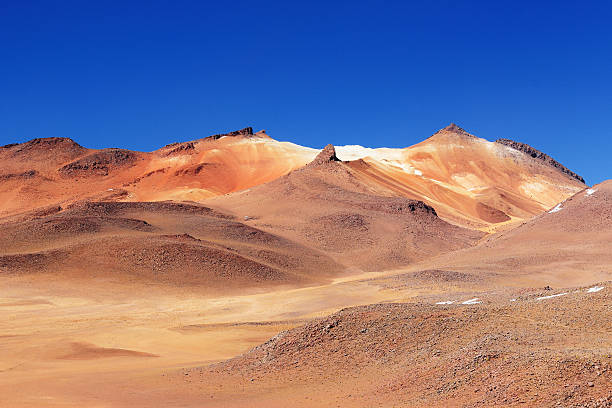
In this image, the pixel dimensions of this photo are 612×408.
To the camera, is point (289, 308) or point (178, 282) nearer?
point (289, 308)

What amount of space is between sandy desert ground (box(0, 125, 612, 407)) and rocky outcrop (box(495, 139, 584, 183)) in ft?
87.1

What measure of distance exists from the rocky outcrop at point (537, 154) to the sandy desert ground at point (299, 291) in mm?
26549

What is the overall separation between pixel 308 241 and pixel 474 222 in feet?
112

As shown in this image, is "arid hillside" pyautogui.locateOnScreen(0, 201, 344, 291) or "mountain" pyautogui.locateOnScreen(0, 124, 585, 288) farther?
"mountain" pyautogui.locateOnScreen(0, 124, 585, 288)

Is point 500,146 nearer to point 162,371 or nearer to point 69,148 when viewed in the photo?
point 69,148

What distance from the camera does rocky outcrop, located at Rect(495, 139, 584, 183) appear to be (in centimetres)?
14825

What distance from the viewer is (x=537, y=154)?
A: 489 feet

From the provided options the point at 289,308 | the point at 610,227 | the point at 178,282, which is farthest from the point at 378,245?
the point at 289,308

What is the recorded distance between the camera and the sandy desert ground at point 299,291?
14.6 metres

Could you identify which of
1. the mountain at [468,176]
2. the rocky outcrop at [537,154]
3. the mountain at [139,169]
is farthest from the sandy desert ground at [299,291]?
the rocky outcrop at [537,154]

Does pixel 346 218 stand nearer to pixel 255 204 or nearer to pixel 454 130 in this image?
pixel 255 204

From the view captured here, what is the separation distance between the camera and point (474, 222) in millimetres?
91250

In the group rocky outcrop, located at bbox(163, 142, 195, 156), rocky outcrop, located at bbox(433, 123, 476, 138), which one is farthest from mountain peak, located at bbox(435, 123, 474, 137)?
rocky outcrop, located at bbox(163, 142, 195, 156)

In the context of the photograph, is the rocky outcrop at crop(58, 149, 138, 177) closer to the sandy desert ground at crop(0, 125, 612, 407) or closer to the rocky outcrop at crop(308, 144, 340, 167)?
the sandy desert ground at crop(0, 125, 612, 407)
